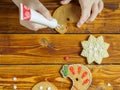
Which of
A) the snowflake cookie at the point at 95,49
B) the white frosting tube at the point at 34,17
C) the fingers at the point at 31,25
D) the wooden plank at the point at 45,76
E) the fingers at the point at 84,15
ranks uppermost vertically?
the fingers at the point at 84,15

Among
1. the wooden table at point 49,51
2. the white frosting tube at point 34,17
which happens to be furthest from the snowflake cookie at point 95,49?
the white frosting tube at point 34,17

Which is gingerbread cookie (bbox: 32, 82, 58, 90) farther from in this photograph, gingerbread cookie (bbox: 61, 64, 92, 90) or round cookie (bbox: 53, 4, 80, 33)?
round cookie (bbox: 53, 4, 80, 33)

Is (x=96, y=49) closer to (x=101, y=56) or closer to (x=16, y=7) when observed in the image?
(x=101, y=56)

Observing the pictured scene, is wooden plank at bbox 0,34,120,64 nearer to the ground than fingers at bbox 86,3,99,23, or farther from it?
nearer to the ground

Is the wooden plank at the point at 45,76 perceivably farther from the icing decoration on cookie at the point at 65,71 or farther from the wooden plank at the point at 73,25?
the wooden plank at the point at 73,25

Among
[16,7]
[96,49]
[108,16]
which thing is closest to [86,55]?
[96,49]

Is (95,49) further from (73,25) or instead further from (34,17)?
(34,17)

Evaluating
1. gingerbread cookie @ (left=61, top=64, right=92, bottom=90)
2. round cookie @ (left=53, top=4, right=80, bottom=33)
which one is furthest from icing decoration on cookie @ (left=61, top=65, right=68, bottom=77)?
round cookie @ (left=53, top=4, right=80, bottom=33)
